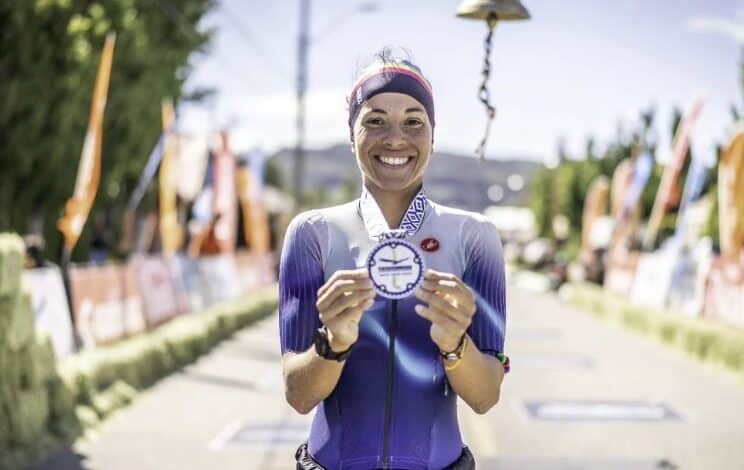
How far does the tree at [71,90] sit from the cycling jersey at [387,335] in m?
17.8

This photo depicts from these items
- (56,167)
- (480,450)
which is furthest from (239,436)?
(56,167)

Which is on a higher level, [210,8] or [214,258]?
[210,8]

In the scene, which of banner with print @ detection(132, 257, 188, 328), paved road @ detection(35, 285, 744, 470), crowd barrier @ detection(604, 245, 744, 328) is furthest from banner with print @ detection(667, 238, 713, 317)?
banner with print @ detection(132, 257, 188, 328)

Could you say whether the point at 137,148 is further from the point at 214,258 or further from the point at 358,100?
the point at 358,100

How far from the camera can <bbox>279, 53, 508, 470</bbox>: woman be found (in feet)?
9.51

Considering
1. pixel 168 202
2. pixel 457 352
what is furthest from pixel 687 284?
pixel 457 352

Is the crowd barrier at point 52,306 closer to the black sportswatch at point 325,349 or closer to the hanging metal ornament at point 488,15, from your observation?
the hanging metal ornament at point 488,15

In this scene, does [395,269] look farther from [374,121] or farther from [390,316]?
[374,121]

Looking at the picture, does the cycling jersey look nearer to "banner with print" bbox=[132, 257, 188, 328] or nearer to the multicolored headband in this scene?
the multicolored headband

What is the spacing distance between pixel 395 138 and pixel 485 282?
44cm

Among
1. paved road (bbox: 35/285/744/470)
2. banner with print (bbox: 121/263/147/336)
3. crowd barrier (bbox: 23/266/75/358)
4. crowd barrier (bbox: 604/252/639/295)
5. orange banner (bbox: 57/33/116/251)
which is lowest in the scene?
crowd barrier (bbox: 604/252/639/295)

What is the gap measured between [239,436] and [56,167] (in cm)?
1400

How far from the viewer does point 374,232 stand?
2973 mm

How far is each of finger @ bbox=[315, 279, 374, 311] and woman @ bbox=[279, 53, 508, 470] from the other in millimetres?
196
